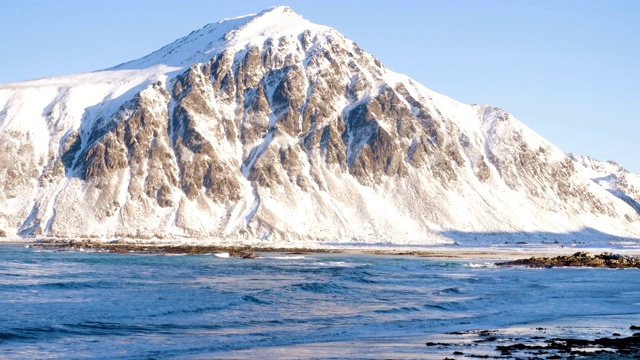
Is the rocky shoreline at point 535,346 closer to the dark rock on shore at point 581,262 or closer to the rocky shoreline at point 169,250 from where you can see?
the dark rock on shore at point 581,262

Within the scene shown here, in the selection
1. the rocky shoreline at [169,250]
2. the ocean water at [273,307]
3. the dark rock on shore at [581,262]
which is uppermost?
the rocky shoreline at [169,250]

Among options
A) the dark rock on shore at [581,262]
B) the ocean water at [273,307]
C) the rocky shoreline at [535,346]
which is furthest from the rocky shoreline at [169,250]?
the rocky shoreline at [535,346]

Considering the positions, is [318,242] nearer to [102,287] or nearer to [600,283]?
[600,283]

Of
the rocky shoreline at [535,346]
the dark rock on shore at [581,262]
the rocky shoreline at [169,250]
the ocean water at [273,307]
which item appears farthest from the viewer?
the rocky shoreline at [169,250]

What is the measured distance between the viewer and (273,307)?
60.2m

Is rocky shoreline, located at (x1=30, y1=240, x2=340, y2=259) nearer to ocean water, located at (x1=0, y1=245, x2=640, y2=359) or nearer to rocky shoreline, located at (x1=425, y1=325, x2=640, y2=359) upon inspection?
ocean water, located at (x1=0, y1=245, x2=640, y2=359)

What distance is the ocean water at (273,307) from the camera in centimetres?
4197

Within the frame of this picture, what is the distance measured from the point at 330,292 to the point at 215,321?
22.2 m

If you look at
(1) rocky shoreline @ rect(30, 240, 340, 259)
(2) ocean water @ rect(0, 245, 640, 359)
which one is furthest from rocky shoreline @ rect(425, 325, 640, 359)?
(1) rocky shoreline @ rect(30, 240, 340, 259)

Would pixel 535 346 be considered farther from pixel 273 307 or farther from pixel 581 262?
pixel 581 262

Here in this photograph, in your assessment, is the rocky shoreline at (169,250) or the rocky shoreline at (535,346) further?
the rocky shoreline at (169,250)

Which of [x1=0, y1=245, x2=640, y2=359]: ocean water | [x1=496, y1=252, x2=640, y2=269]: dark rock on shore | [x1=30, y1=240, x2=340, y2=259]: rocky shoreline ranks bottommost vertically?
[x1=0, y1=245, x2=640, y2=359]: ocean water

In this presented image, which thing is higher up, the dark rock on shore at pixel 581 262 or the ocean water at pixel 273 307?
the dark rock on shore at pixel 581 262

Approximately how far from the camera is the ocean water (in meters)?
42.0
